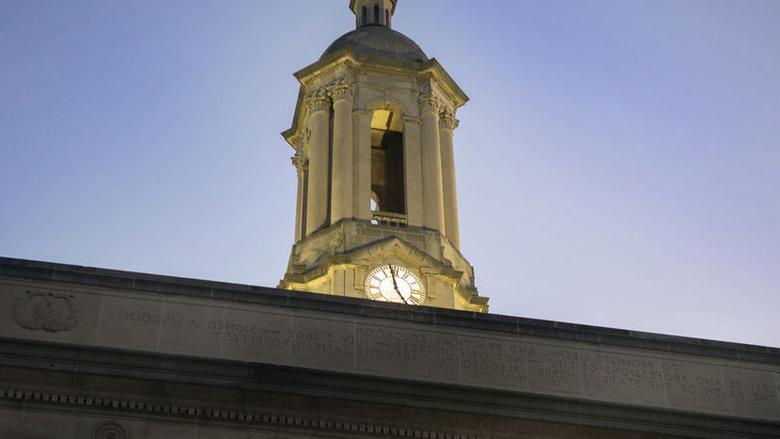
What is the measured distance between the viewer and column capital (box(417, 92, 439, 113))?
4281cm

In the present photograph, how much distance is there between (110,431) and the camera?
19859 mm

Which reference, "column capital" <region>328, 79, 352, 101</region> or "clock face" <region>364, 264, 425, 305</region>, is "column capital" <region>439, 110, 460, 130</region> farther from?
"clock face" <region>364, 264, 425, 305</region>

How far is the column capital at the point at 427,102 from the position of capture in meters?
42.8

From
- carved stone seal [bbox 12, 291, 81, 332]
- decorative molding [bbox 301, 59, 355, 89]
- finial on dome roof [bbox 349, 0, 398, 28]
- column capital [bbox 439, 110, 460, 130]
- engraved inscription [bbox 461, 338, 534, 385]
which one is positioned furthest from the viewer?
finial on dome roof [bbox 349, 0, 398, 28]

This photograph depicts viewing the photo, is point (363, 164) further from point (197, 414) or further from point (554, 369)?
point (197, 414)

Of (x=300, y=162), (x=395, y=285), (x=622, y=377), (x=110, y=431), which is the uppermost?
(x=300, y=162)

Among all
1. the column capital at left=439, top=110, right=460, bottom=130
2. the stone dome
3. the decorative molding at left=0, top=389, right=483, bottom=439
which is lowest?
the decorative molding at left=0, top=389, right=483, bottom=439

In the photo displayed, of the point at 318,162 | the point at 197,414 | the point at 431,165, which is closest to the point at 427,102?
the point at 431,165

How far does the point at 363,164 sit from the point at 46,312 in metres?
20.5

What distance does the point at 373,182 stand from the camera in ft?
147

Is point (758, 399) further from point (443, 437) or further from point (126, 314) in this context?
point (126, 314)

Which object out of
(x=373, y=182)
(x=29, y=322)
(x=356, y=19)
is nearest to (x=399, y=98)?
(x=373, y=182)

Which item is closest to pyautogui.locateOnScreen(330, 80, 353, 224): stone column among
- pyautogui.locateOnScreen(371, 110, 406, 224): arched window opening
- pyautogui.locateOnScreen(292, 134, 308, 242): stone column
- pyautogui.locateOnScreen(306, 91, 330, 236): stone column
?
pyautogui.locateOnScreen(306, 91, 330, 236): stone column

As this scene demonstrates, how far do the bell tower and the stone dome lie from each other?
47mm
